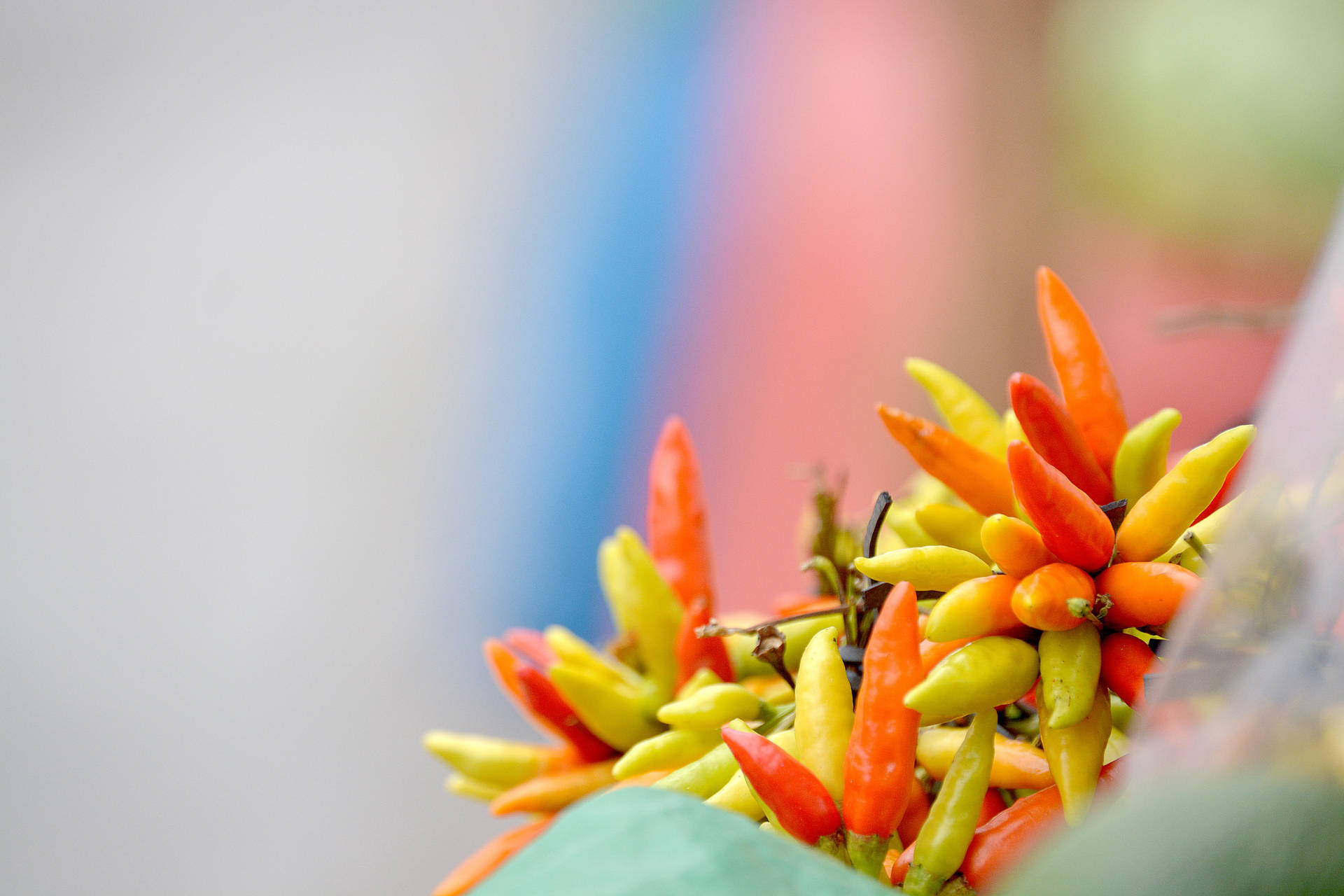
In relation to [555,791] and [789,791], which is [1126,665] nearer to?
[789,791]

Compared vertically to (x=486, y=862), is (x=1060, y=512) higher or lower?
higher

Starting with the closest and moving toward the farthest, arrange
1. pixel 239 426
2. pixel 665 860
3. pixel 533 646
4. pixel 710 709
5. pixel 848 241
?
pixel 665 860, pixel 710 709, pixel 533 646, pixel 239 426, pixel 848 241

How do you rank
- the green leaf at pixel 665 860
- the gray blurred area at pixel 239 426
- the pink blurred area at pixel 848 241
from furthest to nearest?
1. the pink blurred area at pixel 848 241
2. the gray blurred area at pixel 239 426
3. the green leaf at pixel 665 860

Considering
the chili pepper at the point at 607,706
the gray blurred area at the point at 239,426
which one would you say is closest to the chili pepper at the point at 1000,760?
the chili pepper at the point at 607,706

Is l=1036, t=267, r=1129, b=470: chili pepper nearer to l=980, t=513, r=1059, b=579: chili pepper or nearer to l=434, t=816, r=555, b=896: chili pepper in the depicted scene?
l=980, t=513, r=1059, b=579: chili pepper

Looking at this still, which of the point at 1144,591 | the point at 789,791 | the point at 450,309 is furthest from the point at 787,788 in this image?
the point at 450,309

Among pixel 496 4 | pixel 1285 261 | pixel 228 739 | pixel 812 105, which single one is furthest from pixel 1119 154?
pixel 228 739

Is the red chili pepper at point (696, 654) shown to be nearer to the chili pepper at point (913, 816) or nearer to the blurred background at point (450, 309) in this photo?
the chili pepper at point (913, 816)

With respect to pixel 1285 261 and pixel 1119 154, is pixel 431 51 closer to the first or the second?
pixel 1119 154
